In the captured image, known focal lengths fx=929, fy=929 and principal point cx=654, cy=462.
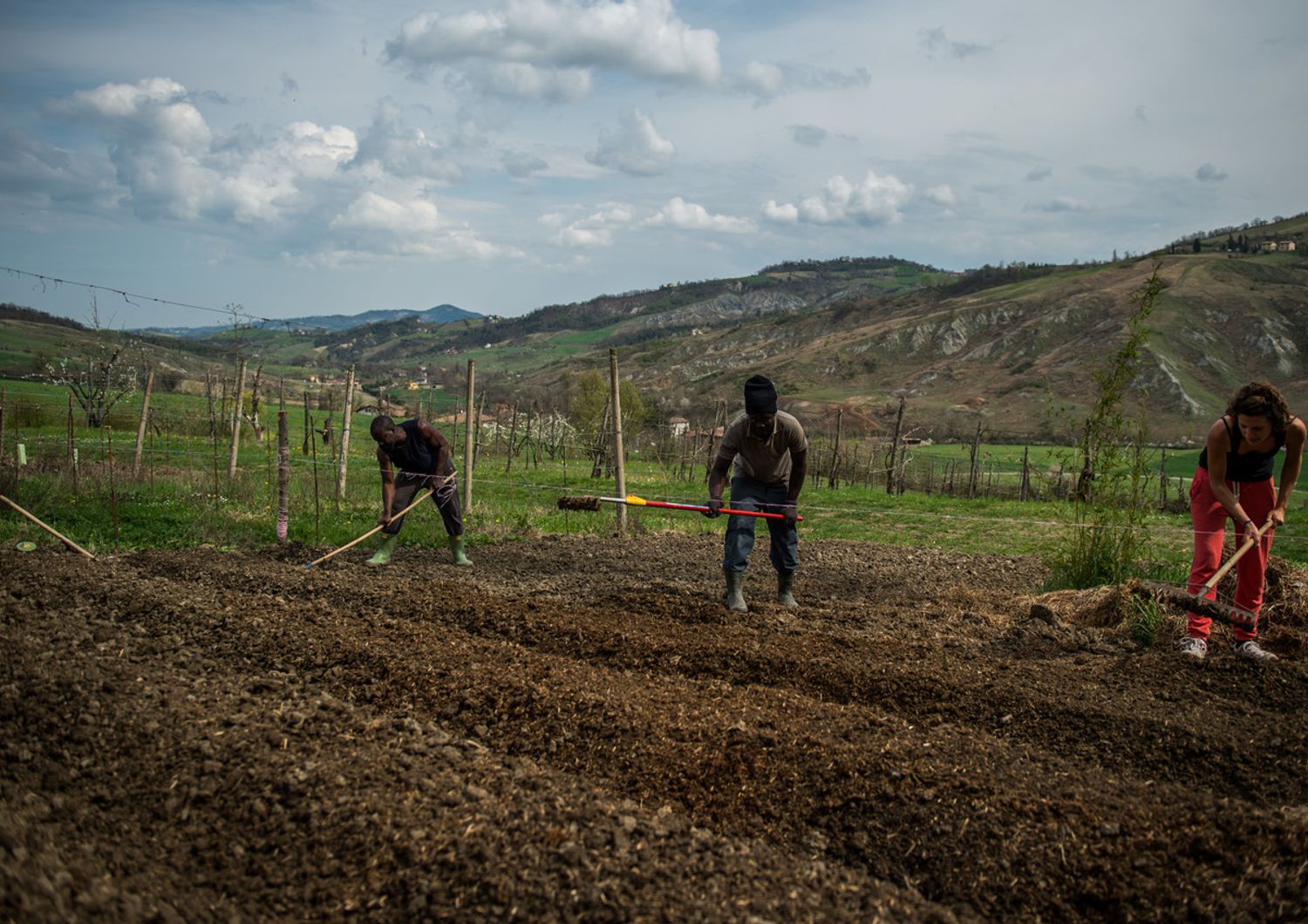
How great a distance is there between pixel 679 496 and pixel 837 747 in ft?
46.9

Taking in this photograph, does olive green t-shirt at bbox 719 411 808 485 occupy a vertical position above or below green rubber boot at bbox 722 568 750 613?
above

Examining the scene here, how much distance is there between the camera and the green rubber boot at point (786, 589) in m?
7.80

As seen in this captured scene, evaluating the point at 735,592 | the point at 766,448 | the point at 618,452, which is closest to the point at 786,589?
the point at 735,592

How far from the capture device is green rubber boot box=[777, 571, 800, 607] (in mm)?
7805

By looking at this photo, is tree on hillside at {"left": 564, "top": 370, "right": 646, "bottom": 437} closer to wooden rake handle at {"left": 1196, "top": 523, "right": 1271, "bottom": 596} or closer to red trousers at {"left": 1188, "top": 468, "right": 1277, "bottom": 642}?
red trousers at {"left": 1188, "top": 468, "right": 1277, "bottom": 642}

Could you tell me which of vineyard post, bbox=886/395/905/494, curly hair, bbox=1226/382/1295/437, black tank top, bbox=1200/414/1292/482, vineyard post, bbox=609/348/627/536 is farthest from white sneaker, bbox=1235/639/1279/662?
vineyard post, bbox=886/395/905/494

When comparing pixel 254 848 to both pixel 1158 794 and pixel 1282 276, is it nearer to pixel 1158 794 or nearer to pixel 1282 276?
pixel 1158 794

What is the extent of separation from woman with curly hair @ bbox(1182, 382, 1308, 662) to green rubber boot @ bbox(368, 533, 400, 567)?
7036 mm

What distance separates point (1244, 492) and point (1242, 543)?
0.36 meters

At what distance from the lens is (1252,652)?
5.82 m

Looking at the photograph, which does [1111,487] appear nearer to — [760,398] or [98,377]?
[760,398]

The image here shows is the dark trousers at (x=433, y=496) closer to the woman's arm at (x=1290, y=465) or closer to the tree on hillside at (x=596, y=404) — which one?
the woman's arm at (x=1290, y=465)

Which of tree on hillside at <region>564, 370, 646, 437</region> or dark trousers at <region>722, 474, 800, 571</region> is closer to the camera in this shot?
dark trousers at <region>722, 474, 800, 571</region>

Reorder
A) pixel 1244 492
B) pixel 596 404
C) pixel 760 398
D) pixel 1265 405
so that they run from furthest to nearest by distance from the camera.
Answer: pixel 596 404, pixel 760 398, pixel 1244 492, pixel 1265 405
